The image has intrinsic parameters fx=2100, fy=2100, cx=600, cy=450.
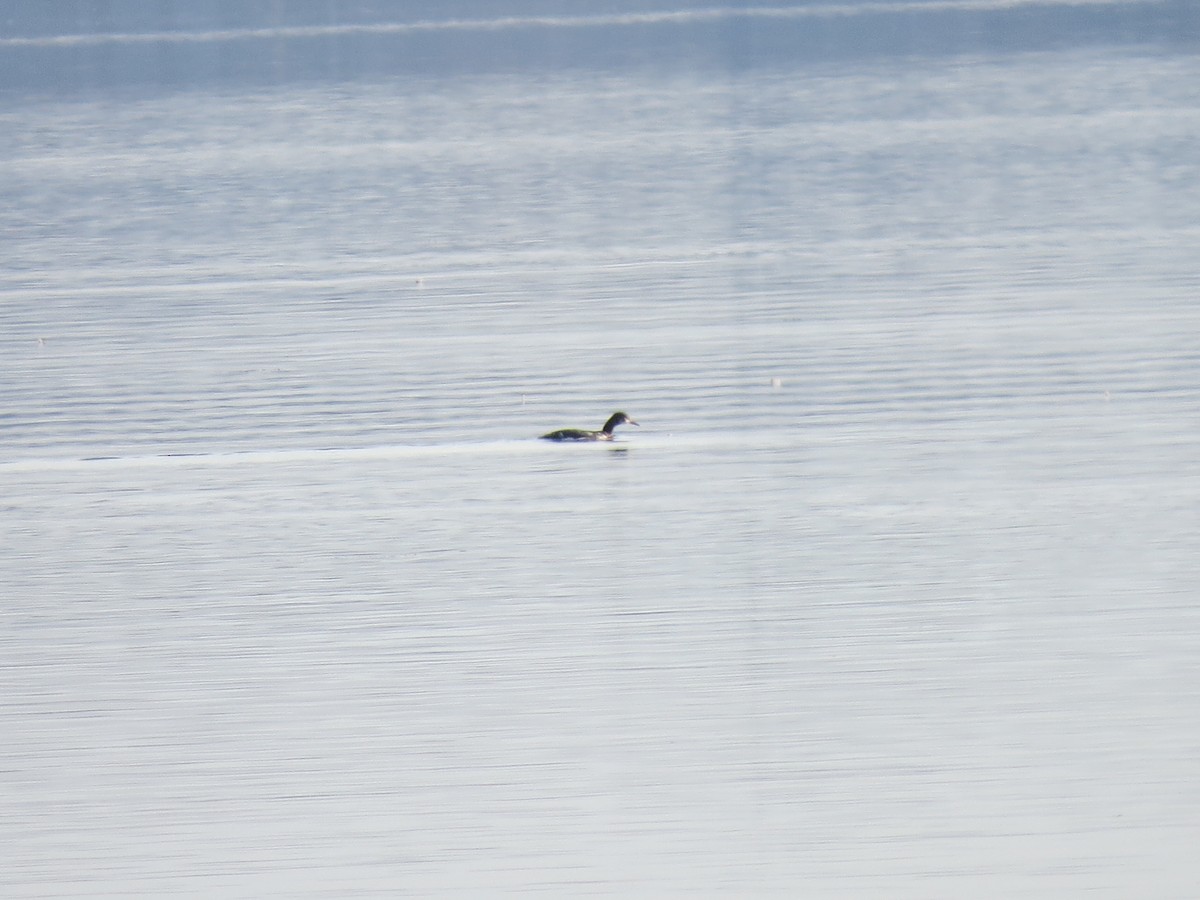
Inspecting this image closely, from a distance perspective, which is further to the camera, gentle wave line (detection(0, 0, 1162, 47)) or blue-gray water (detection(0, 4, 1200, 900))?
gentle wave line (detection(0, 0, 1162, 47))

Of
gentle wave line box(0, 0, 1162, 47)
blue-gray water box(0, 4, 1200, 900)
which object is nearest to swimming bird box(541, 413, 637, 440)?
blue-gray water box(0, 4, 1200, 900)

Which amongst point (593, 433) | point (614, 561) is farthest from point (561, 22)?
point (614, 561)

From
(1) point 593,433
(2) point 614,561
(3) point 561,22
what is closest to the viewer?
(2) point 614,561

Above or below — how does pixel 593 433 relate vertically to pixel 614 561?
above

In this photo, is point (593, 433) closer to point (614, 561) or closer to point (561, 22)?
point (614, 561)

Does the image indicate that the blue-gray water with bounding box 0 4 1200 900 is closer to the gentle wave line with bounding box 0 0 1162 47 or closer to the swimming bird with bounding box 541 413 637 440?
the swimming bird with bounding box 541 413 637 440

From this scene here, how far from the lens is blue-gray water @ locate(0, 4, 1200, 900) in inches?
275

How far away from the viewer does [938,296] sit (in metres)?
16.5

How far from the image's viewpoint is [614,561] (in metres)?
9.84

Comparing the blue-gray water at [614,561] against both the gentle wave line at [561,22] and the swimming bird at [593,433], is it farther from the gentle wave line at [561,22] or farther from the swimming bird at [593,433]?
Answer: the gentle wave line at [561,22]

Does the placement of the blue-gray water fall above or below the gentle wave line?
below

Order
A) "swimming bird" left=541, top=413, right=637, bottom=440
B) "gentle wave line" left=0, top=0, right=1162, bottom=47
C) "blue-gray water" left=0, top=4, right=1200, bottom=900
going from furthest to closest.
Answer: "gentle wave line" left=0, top=0, right=1162, bottom=47 → "swimming bird" left=541, top=413, right=637, bottom=440 → "blue-gray water" left=0, top=4, right=1200, bottom=900

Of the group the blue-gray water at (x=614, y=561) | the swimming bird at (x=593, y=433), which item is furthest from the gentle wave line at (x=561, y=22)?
the swimming bird at (x=593, y=433)

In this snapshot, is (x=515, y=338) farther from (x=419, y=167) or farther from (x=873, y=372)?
(x=419, y=167)
